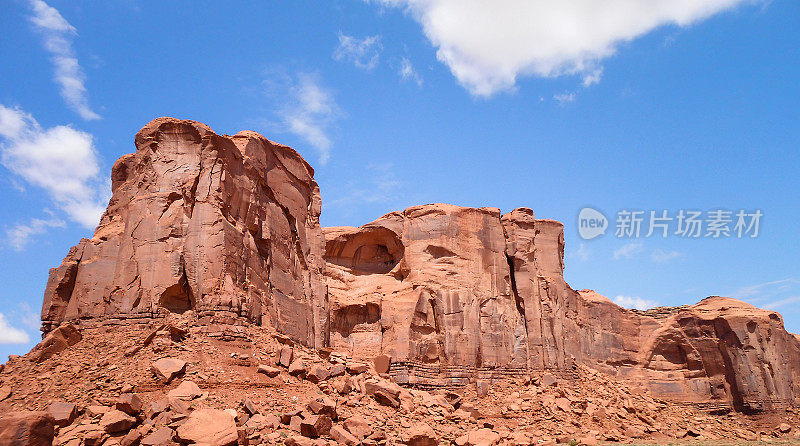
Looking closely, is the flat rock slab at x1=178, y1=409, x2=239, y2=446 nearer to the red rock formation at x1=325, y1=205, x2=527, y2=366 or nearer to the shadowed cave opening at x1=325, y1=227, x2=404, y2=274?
the red rock formation at x1=325, y1=205, x2=527, y2=366

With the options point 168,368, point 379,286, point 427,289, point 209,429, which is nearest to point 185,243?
point 168,368

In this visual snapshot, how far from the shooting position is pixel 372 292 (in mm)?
34281

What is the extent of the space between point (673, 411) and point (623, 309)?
944 cm

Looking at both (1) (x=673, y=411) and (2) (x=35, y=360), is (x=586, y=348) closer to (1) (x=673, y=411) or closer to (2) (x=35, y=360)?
(1) (x=673, y=411)

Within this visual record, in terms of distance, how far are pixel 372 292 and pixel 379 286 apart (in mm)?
644

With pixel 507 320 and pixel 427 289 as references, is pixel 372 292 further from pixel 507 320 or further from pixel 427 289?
pixel 507 320

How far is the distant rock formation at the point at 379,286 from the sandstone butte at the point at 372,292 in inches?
3.1

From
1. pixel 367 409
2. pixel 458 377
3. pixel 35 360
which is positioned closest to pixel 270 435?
pixel 367 409

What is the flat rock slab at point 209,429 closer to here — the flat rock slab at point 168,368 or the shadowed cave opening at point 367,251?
the flat rock slab at point 168,368

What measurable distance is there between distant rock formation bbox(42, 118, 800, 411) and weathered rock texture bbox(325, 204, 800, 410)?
10 centimetres

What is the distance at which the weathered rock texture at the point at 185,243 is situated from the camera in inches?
781

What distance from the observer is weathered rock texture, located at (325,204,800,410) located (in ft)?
106

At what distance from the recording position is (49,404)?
49.0 feet

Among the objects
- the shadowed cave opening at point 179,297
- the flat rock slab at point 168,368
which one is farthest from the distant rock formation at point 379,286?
the flat rock slab at point 168,368
